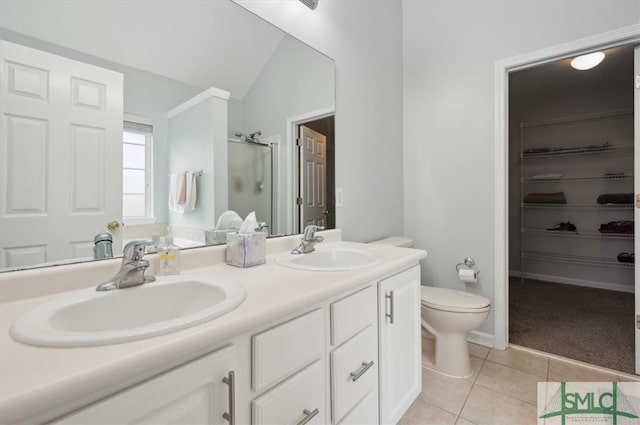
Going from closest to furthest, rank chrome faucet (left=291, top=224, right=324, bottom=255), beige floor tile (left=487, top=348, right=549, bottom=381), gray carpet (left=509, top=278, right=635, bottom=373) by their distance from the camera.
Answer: chrome faucet (left=291, top=224, right=324, bottom=255)
beige floor tile (left=487, top=348, right=549, bottom=381)
gray carpet (left=509, top=278, right=635, bottom=373)

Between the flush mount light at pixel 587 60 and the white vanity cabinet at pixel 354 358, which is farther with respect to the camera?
the flush mount light at pixel 587 60

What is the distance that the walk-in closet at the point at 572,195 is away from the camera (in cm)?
288

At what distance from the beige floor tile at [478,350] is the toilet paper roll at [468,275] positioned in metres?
0.46

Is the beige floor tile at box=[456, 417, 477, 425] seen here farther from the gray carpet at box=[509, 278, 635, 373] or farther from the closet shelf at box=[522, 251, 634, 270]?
the closet shelf at box=[522, 251, 634, 270]

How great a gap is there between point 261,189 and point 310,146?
17.3 inches

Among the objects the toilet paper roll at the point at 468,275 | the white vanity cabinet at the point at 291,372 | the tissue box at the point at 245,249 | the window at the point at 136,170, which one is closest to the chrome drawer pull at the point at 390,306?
the white vanity cabinet at the point at 291,372

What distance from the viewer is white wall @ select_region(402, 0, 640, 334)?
2.00 m

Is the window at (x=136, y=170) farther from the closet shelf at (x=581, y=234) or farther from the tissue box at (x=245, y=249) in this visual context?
the closet shelf at (x=581, y=234)

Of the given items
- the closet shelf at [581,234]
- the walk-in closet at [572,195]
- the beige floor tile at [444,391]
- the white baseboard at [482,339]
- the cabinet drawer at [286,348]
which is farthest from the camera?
the closet shelf at [581,234]

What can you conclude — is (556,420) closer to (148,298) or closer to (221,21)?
→ (148,298)

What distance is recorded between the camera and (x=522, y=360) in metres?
1.94

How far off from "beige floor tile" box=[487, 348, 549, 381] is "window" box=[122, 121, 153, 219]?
7.15ft

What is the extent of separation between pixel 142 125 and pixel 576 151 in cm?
432

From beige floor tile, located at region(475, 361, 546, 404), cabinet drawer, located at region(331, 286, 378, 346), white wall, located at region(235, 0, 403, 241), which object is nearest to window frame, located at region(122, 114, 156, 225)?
cabinet drawer, located at region(331, 286, 378, 346)
